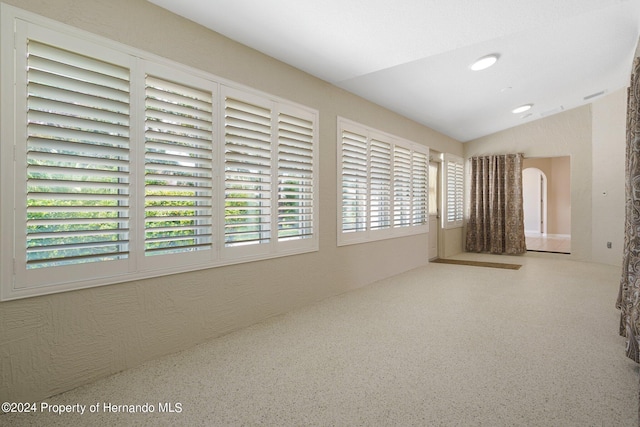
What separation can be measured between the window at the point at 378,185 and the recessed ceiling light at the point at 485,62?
134 cm

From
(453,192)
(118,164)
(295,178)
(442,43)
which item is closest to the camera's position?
(118,164)

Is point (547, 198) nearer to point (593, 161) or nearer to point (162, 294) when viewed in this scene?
point (593, 161)

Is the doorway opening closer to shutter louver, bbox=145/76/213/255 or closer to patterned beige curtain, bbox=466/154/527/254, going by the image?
patterned beige curtain, bbox=466/154/527/254

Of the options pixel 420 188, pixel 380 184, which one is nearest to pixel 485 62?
pixel 380 184

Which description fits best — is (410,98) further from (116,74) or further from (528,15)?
(116,74)

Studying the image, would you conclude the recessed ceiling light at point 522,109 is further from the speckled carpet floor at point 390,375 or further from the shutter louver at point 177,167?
the shutter louver at point 177,167

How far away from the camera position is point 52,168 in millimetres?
1736

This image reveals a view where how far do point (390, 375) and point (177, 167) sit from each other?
6.33 ft

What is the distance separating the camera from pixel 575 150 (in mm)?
6051

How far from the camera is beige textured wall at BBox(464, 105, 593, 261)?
233 inches

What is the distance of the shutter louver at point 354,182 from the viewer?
3812 mm

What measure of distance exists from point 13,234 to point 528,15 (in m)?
3.46

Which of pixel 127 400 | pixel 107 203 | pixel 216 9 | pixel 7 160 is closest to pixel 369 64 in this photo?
pixel 216 9

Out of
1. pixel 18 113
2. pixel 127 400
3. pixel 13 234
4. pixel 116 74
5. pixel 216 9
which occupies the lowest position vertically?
pixel 127 400
